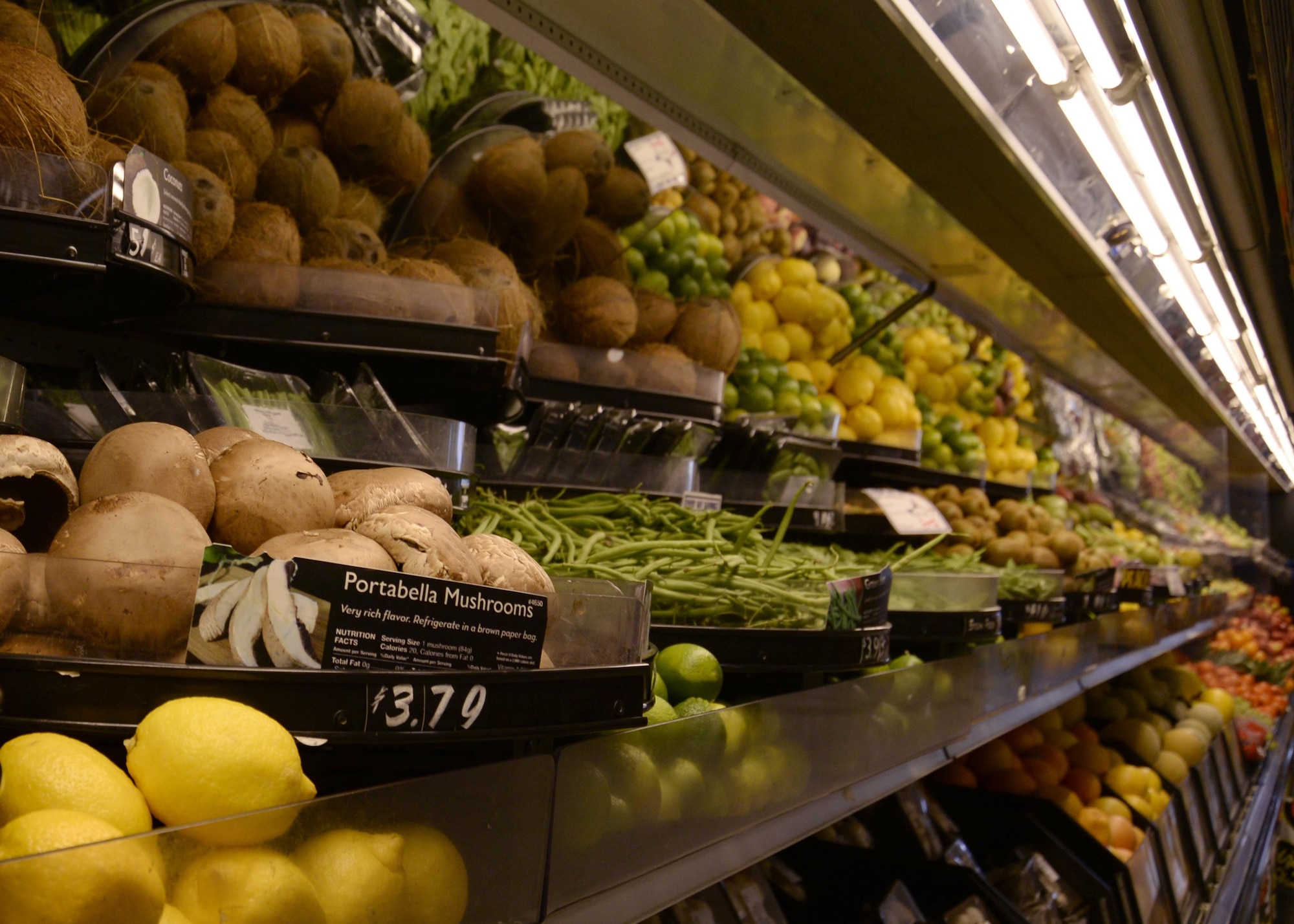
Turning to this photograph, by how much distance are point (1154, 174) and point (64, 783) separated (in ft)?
7.58

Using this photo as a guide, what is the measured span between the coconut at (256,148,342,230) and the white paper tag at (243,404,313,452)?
1.77 feet

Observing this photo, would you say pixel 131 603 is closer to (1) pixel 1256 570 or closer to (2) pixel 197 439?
(2) pixel 197 439

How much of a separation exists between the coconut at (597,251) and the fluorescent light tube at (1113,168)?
3.24 ft

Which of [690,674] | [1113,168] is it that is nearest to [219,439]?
[690,674]

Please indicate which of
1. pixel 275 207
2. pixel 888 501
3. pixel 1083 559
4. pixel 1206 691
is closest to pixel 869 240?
pixel 888 501

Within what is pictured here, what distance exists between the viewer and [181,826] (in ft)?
1.97

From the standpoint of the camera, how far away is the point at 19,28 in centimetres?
123

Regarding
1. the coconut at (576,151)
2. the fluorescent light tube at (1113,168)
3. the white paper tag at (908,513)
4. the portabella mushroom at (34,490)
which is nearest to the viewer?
the portabella mushroom at (34,490)

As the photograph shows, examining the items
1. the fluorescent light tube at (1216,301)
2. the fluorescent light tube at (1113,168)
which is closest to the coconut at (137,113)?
the fluorescent light tube at (1113,168)

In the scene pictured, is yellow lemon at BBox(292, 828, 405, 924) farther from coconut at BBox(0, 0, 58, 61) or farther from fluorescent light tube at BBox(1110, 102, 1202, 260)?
fluorescent light tube at BBox(1110, 102, 1202, 260)

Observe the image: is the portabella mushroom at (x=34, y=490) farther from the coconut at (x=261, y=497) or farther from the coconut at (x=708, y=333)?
the coconut at (x=708, y=333)

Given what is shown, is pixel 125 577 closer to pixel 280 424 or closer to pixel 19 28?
pixel 280 424

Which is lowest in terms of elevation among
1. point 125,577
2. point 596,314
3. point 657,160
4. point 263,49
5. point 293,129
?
point 125,577

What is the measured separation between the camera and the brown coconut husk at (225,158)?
60.1 inches
